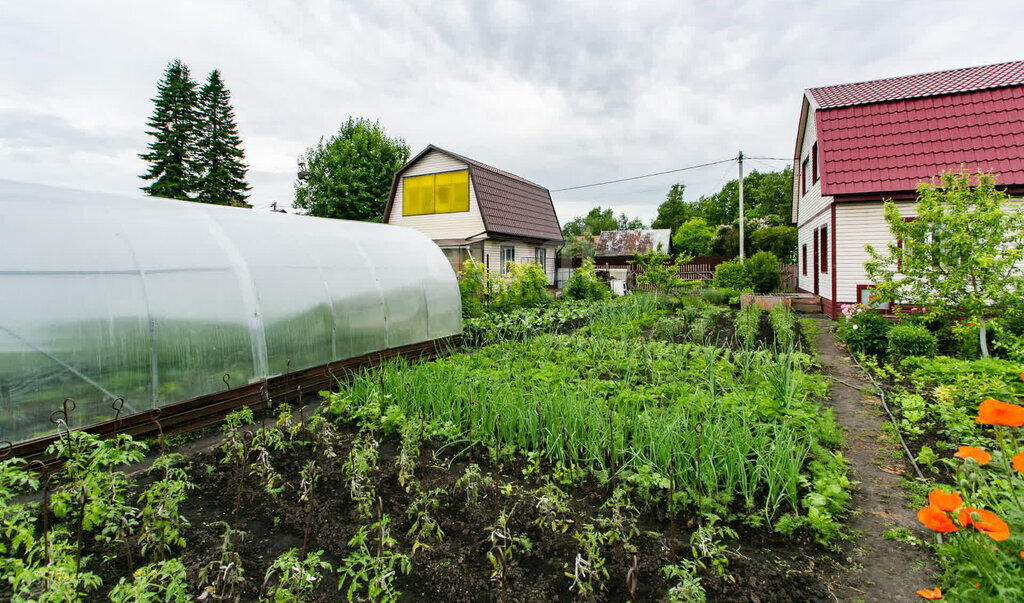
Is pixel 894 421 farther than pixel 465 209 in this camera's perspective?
No

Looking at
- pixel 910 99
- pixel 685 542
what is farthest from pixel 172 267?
pixel 910 99

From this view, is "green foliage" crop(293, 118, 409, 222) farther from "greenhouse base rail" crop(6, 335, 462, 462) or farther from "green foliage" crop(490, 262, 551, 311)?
"greenhouse base rail" crop(6, 335, 462, 462)

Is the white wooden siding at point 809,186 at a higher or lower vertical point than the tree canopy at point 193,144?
lower

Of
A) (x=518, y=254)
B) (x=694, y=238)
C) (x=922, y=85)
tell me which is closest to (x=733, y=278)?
(x=922, y=85)

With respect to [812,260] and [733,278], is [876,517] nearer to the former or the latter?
[812,260]

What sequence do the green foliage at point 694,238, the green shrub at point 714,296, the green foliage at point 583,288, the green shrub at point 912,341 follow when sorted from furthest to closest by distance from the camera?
the green foliage at point 694,238 → the green foliage at point 583,288 → the green shrub at point 714,296 → the green shrub at point 912,341

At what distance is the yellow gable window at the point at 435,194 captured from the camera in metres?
17.5

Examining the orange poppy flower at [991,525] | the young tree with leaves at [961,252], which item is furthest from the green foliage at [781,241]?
the orange poppy flower at [991,525]

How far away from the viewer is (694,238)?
139 feet

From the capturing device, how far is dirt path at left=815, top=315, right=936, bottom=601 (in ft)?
7.54

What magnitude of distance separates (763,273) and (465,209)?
10.3 meters

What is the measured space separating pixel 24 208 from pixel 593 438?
492 centimetres

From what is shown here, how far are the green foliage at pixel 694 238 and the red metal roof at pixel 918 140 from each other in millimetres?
30678

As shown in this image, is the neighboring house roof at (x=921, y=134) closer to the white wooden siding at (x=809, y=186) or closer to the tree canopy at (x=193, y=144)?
the white wooden siding at (x=809, y=186)
